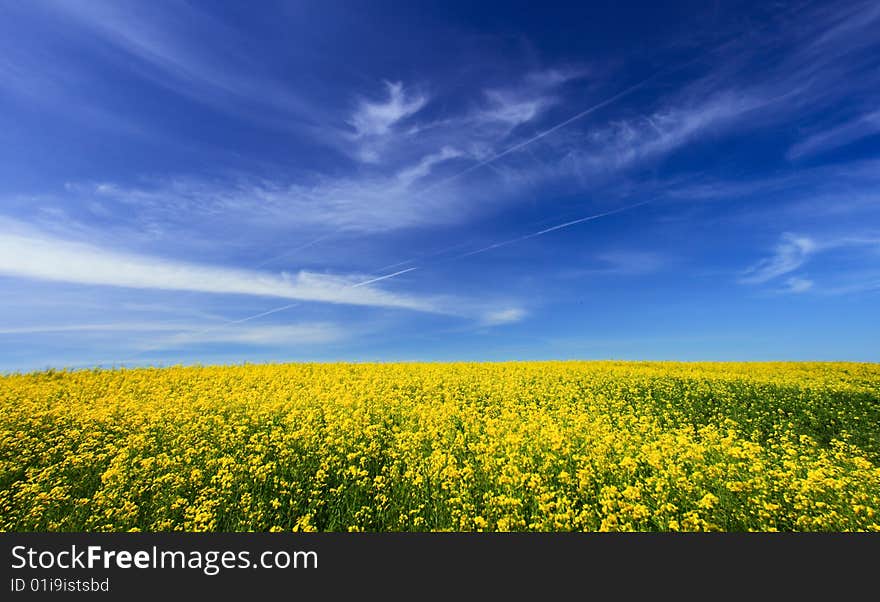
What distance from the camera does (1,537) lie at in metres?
5.98

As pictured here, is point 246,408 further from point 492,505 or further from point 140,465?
point 492,505

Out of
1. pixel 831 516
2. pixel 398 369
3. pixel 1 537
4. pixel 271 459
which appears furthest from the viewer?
pixel 398 369

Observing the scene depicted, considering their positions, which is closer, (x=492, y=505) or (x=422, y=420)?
(x=492, y=505)

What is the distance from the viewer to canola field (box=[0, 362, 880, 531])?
7.48 m

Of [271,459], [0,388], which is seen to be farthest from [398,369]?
[0,388]

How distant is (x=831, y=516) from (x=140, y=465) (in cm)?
1276

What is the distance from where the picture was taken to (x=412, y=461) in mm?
9508

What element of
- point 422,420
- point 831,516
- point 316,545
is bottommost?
point 831,516

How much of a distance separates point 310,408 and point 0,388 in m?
12.2

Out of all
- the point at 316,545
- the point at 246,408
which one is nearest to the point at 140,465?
the point at 246,408

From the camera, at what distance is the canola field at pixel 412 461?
7477mm

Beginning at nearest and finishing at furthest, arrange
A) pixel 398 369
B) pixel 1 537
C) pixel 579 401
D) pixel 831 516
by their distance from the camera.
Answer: pixel 1 537 → pixel 831 516 → pixel 579 401 → pixel 398 369

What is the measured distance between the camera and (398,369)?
72.7 ft

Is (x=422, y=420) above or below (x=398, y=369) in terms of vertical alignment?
below
